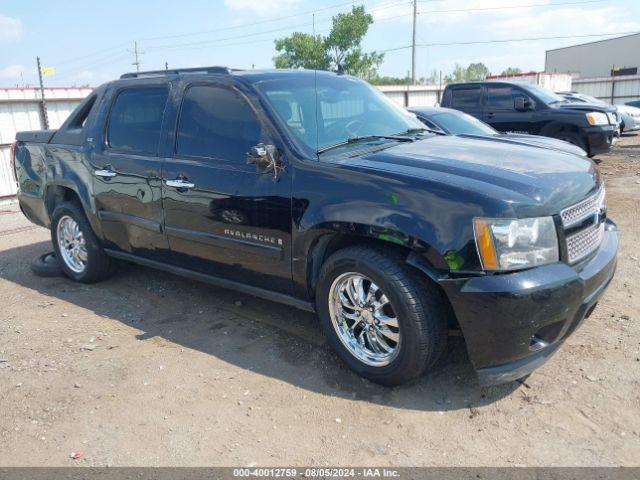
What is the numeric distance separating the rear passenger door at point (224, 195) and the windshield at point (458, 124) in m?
5.08

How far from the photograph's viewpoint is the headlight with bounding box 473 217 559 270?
2.86 metres

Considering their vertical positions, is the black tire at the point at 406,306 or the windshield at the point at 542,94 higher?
the windshield at the point at 542,94

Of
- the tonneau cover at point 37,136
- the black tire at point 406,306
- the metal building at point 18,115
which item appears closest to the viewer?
the black tire at point 406,306

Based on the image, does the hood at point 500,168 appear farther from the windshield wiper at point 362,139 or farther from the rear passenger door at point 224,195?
the rear passenger door at point 224,195

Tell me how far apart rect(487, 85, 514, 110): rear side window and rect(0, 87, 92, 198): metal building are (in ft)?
30.7

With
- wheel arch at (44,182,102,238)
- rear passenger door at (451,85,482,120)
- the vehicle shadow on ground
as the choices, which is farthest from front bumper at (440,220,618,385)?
rear passenger door at (451,85,482,120)

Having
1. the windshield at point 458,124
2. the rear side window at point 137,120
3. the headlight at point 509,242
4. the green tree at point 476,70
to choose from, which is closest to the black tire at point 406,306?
the headlight at point 509,242

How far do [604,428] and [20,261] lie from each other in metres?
6.27

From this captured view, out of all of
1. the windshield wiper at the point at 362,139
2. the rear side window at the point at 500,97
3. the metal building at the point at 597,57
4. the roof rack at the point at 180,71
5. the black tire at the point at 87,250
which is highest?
the metal building at the point at 597,57

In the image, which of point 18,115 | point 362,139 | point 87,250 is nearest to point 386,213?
point 362,139

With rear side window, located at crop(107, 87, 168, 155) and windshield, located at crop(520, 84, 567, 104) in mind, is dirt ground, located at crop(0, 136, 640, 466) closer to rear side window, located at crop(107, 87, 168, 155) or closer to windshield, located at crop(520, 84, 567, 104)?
rear side window, located at crop(107, 87, 168, 155)

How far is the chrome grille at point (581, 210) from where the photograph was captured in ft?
10.1

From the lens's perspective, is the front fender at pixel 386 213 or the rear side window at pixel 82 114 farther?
the rear side window at pixel 82 114

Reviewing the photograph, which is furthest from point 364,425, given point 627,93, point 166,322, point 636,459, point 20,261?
point 627,93
